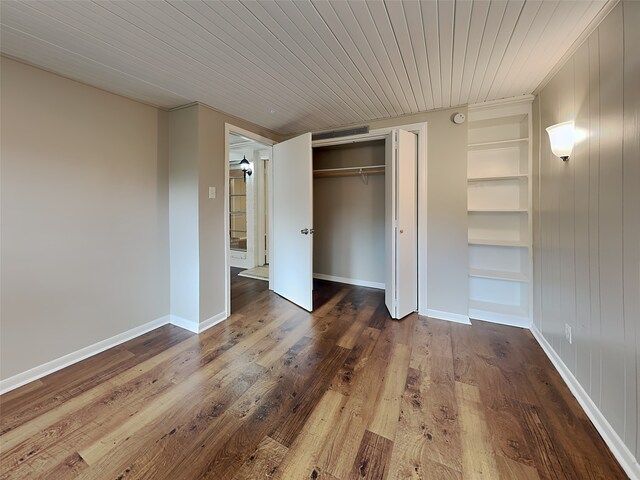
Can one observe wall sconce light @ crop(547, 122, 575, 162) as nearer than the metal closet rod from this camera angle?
Yes

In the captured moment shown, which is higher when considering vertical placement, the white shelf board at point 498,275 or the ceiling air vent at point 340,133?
the ceiling air vent at point 340,133

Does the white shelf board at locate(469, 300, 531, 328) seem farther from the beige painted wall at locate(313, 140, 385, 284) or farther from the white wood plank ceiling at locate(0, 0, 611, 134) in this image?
the white wood plank ceiling at locate(0, 0, 611, 134)

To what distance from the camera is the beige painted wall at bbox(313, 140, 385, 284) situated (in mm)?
4120

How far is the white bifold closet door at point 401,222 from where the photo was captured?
9.39 ft

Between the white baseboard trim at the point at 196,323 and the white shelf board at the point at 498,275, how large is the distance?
9.17ft

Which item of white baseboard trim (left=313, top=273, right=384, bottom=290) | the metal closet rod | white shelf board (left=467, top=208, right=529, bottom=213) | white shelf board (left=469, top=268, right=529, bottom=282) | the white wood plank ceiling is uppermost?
the white wood plank ceiling

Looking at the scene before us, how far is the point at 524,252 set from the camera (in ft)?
9.23

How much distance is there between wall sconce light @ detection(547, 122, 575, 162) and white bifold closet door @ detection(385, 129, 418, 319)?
1238 mm

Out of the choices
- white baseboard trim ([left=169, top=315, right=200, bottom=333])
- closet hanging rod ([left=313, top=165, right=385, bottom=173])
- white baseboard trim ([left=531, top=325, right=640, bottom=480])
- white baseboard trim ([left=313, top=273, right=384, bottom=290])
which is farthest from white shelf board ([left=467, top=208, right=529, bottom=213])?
white baseboard trim ([left=169, top=315, right=200, bottom=333])

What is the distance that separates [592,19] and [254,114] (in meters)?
2.69

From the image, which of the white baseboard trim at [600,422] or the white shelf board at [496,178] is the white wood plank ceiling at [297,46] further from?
the white baseboard trim at [600,422]

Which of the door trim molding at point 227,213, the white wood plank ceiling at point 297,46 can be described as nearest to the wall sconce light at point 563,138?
the white wood plank ceiling at point 297,46

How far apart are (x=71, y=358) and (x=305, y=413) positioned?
200 centimetres

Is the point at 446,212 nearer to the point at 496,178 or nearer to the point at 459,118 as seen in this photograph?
the point at 496,178
